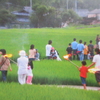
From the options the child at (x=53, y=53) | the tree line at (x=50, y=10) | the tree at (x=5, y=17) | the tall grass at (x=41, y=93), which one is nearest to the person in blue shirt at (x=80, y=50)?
the child at (x=53, y=53)

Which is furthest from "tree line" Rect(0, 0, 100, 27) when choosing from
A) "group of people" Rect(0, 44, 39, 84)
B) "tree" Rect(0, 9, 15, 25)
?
"group of people" Rect(0, 44, 39, 84)

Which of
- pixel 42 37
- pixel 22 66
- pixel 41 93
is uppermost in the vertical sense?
pixel 42 37

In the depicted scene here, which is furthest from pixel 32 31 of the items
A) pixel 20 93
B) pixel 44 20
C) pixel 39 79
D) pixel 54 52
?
pixel 20 93

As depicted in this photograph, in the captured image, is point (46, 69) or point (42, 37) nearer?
point (46, 69)

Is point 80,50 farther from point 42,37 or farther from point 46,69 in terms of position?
point 46,69

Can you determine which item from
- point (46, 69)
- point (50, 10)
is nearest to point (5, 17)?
point (50, 10)

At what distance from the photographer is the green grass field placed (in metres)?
6.88

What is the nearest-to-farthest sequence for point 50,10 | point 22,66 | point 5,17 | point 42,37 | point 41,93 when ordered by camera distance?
point 41,93 < point 22,66 < point 5,17 < point 42,37 < point 50,10

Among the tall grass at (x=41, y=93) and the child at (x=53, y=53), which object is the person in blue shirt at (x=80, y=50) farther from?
the tall grass at (x=41, y=93)

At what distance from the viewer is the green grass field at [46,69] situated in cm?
688

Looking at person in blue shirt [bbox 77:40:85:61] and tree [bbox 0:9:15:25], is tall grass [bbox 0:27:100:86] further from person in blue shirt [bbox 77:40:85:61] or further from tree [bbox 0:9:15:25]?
person in blue shirt [bbox 77:40:85:61]

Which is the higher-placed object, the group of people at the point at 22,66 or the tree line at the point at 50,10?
the tree line at the point at 50,10

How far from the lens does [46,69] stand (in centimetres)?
1035

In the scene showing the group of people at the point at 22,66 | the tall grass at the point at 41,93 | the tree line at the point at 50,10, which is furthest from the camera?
the tree line at the point at 50,10
